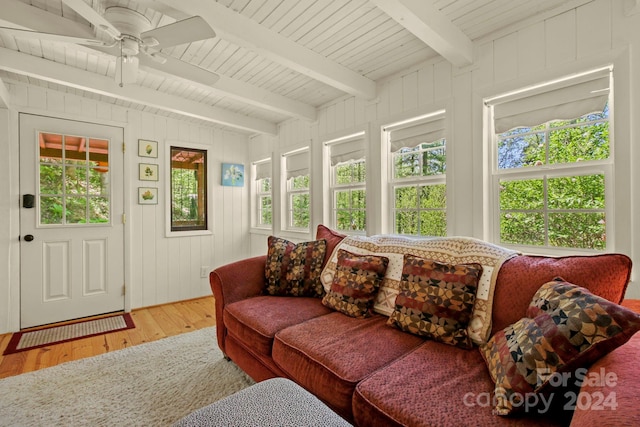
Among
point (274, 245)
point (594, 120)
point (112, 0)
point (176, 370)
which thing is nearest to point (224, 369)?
point (176, 370)

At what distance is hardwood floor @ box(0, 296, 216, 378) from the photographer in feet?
7.49

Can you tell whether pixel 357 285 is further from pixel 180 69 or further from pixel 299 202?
pixel 299 202

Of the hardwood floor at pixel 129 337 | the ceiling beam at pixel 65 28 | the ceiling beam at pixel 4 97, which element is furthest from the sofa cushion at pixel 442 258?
the ceiling beam at pixel 4 97

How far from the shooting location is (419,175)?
8.39ft

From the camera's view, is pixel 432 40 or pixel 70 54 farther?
pixel 70 54

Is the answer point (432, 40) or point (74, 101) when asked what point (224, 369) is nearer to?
point (432, 40)

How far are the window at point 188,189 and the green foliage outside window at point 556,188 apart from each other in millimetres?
3512

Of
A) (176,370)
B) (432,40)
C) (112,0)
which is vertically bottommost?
(176,370)

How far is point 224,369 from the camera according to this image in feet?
7.04

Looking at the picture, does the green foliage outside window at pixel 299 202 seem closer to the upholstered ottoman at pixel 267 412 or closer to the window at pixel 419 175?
the window at pixel 419 175

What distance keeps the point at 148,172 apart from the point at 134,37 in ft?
7.31

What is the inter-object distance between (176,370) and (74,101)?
2.97 m

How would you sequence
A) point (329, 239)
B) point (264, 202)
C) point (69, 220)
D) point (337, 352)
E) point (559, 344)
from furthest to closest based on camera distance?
1. point (264, 202)
2. point (69, 220)
3. point (329, 239)
4. point (337, 352)
5. point (559, 344)

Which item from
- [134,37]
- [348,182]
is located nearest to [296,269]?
[348,182]
